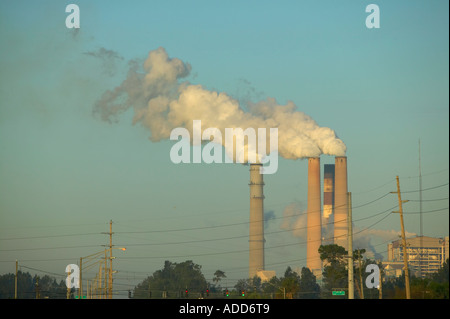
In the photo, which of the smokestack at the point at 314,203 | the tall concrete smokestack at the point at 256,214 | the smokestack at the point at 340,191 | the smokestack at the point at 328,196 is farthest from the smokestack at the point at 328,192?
the tall concrete smokestack at the point at 256,214

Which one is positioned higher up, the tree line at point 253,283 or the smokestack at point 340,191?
the smokestack at point 340,191

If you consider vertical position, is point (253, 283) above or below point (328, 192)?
below

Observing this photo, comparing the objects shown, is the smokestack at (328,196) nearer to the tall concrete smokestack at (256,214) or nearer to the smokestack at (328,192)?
the smokestack at (328,192)

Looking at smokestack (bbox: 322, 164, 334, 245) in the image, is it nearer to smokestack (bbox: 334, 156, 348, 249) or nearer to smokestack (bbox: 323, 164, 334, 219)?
smokestack (bbox: 323, 164, 334, 219)

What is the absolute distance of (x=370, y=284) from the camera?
106 meters

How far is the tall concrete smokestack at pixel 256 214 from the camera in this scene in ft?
374

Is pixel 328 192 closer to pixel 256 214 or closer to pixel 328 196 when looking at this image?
pixel 328 196

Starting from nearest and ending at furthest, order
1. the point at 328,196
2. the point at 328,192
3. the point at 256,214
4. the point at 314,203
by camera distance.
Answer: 1. the point at 256,214
2. the point at 314,203
3. the point at 328,196
4. the point at 328,192

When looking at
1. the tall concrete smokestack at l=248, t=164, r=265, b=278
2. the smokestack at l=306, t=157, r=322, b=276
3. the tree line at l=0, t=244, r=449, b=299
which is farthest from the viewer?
the smokestack at l=306, t=157, r=322, b=276

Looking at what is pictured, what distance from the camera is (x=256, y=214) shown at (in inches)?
4500

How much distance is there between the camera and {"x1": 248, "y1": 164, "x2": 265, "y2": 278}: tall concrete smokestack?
114 m

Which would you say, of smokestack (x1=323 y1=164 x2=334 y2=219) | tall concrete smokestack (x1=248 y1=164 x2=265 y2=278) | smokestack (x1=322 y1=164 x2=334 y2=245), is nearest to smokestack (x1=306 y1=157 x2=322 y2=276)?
tall concrete smokestack (x1=248 y1=164 x2=265 y2=278)

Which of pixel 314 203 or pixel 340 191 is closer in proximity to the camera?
pixel 340 191

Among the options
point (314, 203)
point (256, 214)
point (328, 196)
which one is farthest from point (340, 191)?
point (328, 196)
